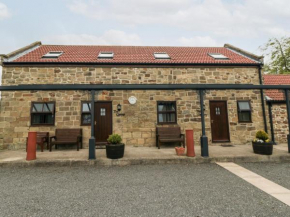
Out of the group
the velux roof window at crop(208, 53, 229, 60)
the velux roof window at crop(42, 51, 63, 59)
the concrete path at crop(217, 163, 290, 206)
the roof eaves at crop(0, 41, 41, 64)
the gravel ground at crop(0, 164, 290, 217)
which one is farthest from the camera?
the velux roof window at crop(208, 53, 229, 60)

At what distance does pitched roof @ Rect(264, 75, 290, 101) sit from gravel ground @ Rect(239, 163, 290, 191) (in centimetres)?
469

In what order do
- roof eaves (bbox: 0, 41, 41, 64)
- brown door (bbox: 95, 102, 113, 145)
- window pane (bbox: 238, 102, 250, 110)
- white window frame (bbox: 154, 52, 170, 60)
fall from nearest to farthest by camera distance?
roof eaves (bbox: 0, 41, 41, 64) < brown door (bbox: 95, 102, 113, 145) < window pane (bbox: 238, 102, 250, 110) < white window frame (bbox: 154, 52, 170, 60)

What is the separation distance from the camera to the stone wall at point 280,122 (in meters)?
7.70

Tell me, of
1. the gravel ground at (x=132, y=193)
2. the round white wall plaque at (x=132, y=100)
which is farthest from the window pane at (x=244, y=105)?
the round white wall plaque at (x=132, y=100)

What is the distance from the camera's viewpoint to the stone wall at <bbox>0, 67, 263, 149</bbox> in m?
7.01

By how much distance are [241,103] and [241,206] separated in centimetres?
668

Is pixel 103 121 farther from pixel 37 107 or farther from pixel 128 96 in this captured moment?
pixel 37 107

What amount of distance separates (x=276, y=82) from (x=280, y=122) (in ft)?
8.87

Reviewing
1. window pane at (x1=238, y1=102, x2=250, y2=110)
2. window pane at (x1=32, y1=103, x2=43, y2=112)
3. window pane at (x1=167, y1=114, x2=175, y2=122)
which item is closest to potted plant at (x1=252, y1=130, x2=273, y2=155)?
window pane at (x1=238, y1=102, x2=250, y2=110)

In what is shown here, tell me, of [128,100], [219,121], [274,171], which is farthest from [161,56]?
[274,171]

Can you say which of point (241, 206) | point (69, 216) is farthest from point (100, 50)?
point (241, 206)

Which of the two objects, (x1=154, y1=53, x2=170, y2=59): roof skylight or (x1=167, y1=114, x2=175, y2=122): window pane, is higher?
(x1=154, y1=53, x2=170, y2=59): roof skylight

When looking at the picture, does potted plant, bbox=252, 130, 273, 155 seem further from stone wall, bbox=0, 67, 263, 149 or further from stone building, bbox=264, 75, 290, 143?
stone building, bbox=264, 75, 290, 143

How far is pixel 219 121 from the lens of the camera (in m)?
7.79
